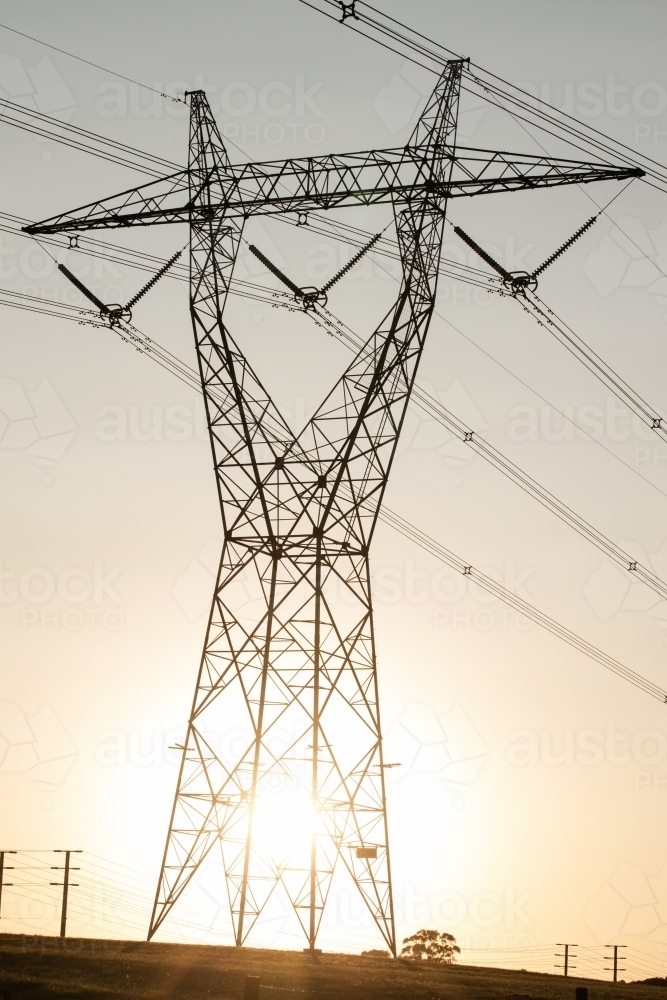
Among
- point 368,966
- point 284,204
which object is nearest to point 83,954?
point 368,966

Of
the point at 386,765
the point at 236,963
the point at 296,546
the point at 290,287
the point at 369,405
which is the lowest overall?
the point at 236,963

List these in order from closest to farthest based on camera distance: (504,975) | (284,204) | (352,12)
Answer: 1. (352,12)
2. (284,204)
3. (504,975)

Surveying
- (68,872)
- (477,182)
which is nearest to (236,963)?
(68,872)

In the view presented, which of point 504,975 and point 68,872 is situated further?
point 504,975

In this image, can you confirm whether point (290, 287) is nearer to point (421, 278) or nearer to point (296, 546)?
point (421, 278)

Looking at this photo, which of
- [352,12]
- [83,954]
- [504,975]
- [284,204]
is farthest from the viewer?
[504,975]

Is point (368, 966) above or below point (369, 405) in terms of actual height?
below

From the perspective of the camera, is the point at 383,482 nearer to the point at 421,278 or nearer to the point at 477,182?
the point at 421,278
